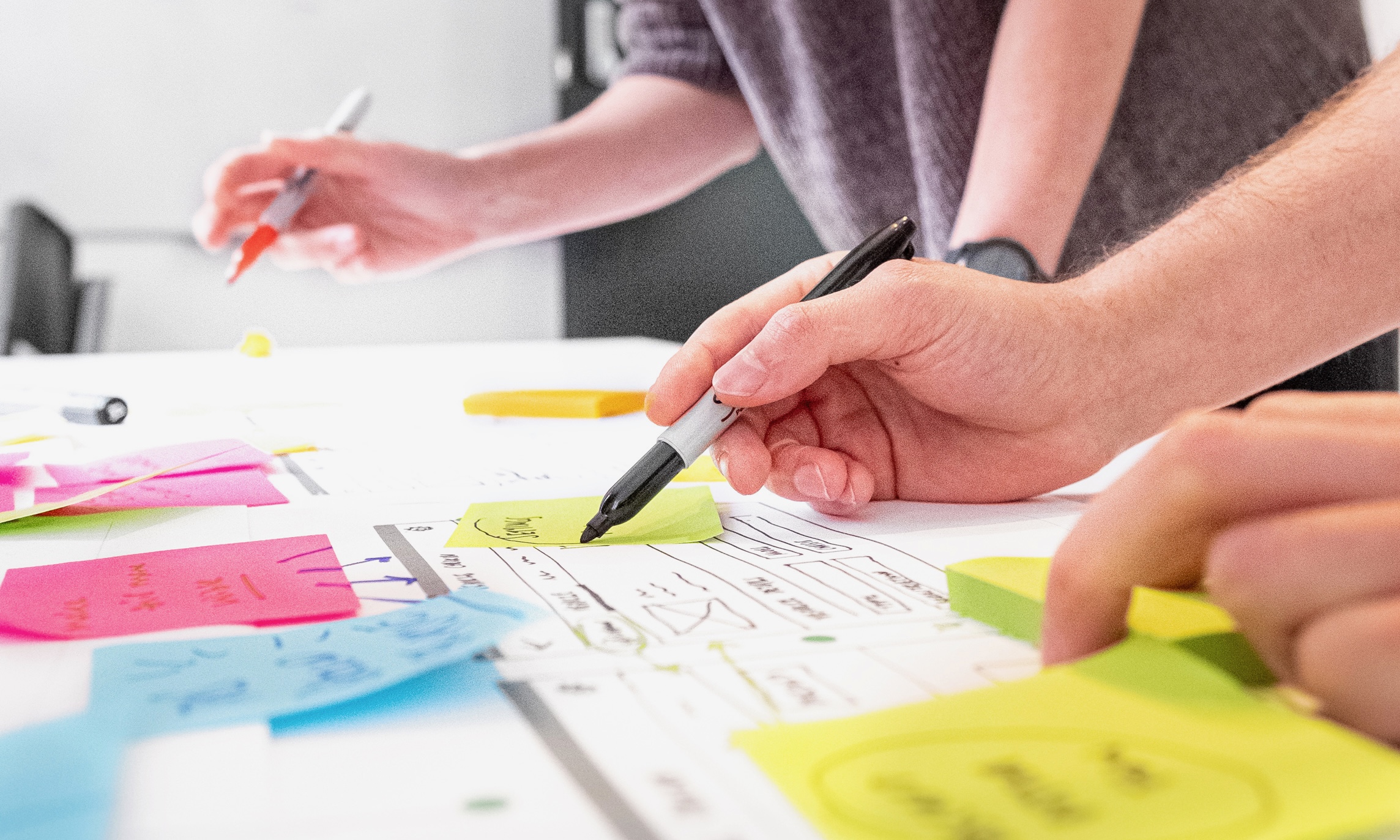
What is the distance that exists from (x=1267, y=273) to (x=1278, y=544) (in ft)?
1.10

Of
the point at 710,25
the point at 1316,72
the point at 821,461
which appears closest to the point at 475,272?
the point at 710,25

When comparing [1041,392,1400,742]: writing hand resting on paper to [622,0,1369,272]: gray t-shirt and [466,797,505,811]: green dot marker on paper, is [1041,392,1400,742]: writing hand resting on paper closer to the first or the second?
[466,797,505,811]: green dot marker on paper

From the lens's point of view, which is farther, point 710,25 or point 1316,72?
point 710,25

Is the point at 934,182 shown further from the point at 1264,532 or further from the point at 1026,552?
the point at 1264,532

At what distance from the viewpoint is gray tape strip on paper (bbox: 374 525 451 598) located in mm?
383

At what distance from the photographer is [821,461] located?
512 millimetres

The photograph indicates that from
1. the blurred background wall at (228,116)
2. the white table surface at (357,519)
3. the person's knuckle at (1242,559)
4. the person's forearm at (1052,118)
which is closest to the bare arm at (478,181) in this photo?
the white table surface at (357,519)

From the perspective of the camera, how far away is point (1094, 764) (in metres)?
0.22

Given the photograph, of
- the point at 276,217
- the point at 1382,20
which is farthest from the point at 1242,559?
the point at 1382,20

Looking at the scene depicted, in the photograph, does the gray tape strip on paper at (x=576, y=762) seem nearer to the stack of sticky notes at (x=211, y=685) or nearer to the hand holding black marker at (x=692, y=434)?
the stack of sticky notes at (x=211, y=685)

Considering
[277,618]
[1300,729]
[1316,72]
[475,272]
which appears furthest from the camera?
[475,272]

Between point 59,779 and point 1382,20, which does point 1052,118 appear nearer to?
point 59,779

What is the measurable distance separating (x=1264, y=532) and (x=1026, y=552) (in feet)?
0.64

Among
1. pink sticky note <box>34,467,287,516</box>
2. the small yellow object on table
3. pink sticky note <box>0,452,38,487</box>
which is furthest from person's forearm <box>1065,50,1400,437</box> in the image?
the small yellow object on table
